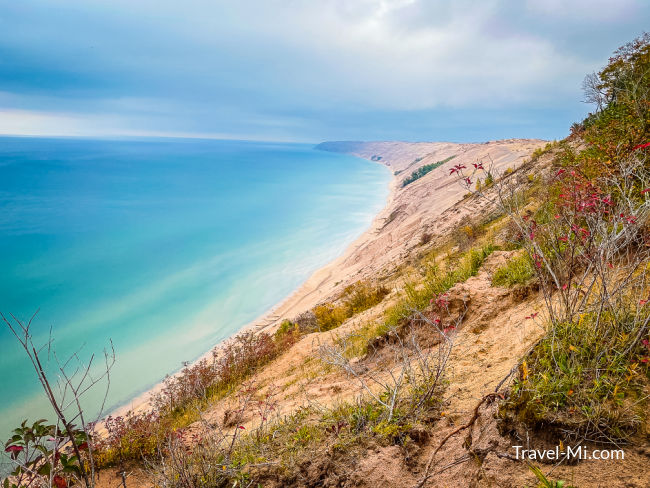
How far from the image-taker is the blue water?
1716cm

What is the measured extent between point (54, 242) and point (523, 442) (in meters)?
48.3

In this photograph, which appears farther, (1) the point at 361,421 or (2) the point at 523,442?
(1) the point at 361,421

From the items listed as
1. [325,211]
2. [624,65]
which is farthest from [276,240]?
[624,65]

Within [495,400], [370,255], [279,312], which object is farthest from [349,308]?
[370,255]

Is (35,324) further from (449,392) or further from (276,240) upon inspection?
(449,392)

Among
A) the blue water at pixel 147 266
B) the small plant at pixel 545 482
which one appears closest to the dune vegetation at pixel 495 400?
the small plant at pixel 545 482

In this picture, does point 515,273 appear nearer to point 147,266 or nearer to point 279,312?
point 279,312

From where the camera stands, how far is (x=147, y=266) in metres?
30.8

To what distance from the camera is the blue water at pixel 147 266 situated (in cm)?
1716

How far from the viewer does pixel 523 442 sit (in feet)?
8.43

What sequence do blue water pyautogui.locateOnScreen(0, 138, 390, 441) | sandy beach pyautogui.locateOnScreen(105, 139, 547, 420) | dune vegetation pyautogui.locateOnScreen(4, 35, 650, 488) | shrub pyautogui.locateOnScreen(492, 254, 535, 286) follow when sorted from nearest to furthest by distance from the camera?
dune vegetation pyautogui.locateOnScreen(4, 35, 650, 488), shrub pyautogui.locateOnScreen(492, 254, 535, 286), blue water pyautogui.locateOnScreen(0, 138, 390, 441), sandy beach pyautogui.locateOnScreen(105, 139, 547, 420)

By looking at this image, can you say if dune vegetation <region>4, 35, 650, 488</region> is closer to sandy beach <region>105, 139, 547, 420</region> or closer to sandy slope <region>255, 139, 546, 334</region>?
sandy beach <region>105, 139, 547, 420</region>

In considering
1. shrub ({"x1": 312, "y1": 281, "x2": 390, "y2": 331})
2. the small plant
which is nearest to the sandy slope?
shrub ({"x1": 312, "y1": 281, "x2": 390, "y2": 331})

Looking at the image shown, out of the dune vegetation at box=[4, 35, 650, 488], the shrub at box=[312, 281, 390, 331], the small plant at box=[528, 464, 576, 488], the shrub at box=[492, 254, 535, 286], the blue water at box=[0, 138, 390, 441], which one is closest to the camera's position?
the small plant at box=[528, 464, 576, 488]
